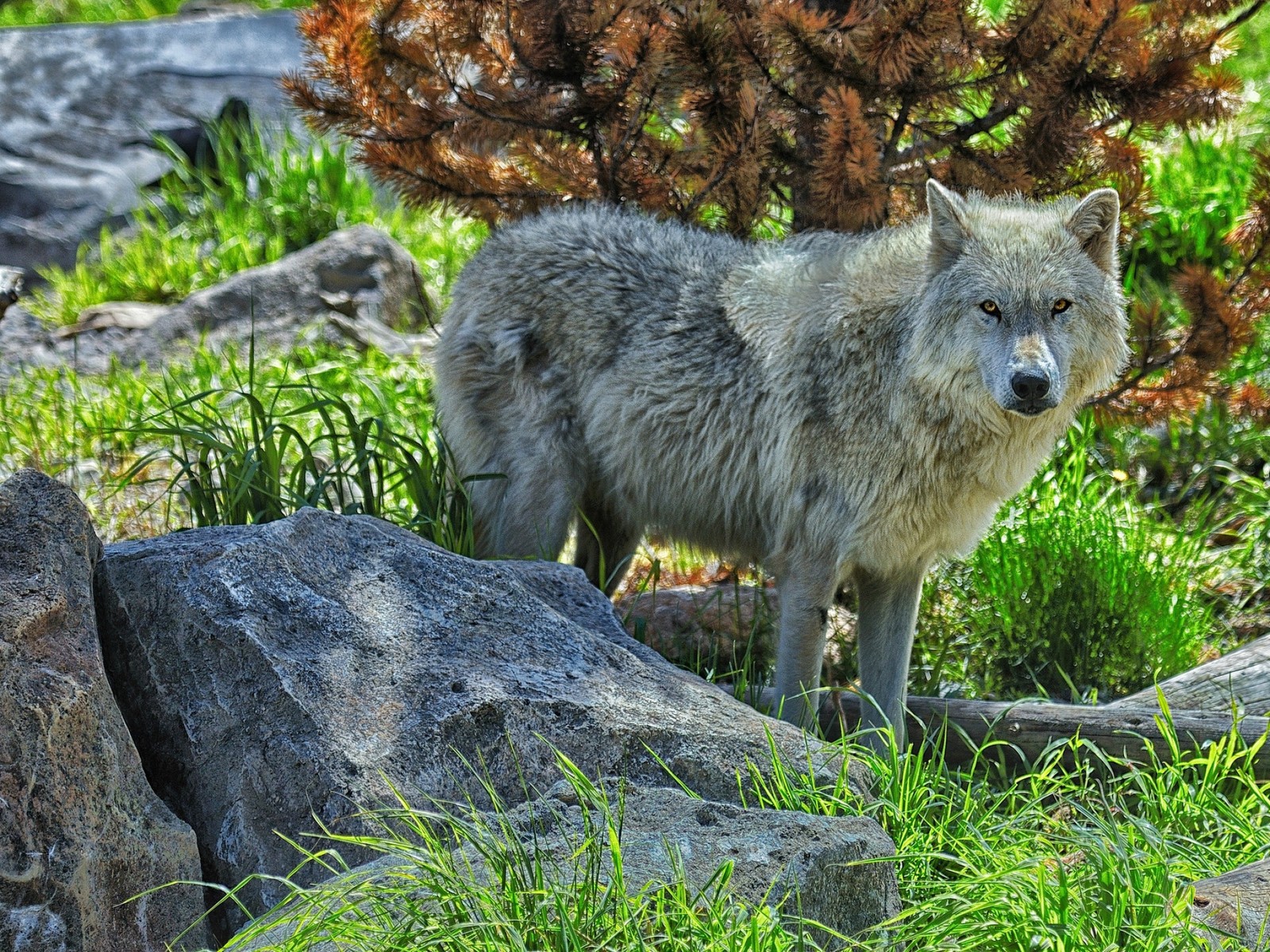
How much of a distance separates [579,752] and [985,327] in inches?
78.2

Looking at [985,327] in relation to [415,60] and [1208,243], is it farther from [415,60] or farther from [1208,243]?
[1208,243]

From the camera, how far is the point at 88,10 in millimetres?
15430

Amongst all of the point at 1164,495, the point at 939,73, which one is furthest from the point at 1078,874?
the point at 1164,495


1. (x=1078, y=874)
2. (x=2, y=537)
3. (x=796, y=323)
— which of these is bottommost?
(x=1078, y=874)

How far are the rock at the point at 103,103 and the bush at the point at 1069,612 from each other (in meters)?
7.38

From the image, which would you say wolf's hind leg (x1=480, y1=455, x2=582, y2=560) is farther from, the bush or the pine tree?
the bush

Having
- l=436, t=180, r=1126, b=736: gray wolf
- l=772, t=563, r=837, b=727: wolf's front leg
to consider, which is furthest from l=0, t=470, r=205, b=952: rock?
l=772, t=563, r=837, b=727: wolf's front leg

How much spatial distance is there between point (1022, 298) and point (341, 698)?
249cm

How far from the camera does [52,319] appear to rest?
866 centimetres

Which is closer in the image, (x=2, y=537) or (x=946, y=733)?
(x=2, y=537)

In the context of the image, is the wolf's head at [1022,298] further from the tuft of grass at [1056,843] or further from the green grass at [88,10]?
the green grass at [88,10]

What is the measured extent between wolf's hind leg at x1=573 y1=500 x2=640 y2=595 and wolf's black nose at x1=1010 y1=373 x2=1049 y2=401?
2045mm

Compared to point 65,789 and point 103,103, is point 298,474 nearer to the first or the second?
point 65,789

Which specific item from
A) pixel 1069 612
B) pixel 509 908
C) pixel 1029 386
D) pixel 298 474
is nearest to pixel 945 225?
pixel 1029 386
